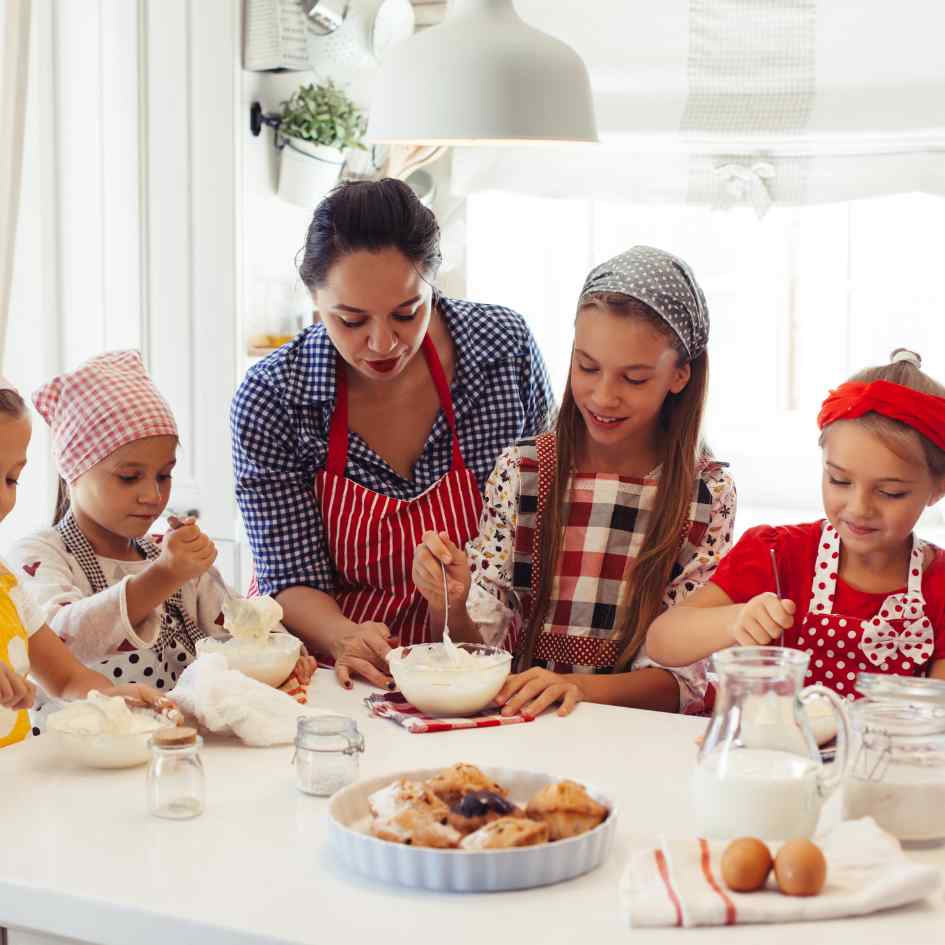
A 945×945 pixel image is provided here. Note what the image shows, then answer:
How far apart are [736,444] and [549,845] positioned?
3132 mm

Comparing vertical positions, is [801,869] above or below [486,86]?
below

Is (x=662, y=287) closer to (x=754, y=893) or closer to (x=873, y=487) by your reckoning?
(x=873, y=487)

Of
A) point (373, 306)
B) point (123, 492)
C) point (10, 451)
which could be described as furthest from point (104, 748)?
point (373, 306)

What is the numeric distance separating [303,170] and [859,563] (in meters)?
2.38

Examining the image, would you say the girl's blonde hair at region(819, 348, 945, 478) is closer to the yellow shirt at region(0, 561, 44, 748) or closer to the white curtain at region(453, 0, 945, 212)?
the yellow shirt at region(0, 561, 44, 748)

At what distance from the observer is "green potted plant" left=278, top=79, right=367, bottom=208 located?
12.2 feet

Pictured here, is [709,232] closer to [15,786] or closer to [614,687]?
[614,687]

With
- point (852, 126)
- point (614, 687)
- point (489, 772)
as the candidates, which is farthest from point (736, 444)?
point (489, 772)

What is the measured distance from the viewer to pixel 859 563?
1.83 metres

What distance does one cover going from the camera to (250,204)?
12.0ft

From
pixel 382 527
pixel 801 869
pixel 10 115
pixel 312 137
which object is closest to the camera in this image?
pixel 801 869

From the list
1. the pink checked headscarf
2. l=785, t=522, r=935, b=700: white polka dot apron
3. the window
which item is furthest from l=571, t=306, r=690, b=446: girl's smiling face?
the window

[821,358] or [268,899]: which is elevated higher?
[821,358]

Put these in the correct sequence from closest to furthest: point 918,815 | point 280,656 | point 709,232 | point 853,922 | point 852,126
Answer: point 853,922, point 918,815, point 280,656, point 852,126, point 709,232
